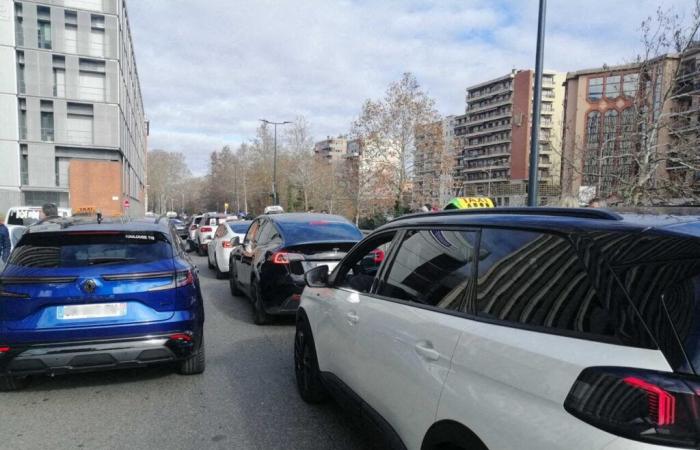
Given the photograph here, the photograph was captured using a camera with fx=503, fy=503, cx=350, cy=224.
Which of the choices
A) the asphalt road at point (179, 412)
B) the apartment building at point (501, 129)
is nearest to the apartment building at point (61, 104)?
the asphalt road at point (179, 412)

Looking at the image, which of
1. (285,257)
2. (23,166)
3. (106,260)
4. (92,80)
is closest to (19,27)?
(92,80)

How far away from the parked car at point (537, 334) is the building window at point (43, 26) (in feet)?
173

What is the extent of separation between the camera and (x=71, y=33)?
45.5m

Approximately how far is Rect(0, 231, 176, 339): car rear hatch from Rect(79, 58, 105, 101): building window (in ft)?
159

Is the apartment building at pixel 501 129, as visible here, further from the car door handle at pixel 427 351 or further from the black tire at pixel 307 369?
the car door handle at pixel 427 351

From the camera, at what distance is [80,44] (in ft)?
150

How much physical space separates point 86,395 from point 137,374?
0.59 metres

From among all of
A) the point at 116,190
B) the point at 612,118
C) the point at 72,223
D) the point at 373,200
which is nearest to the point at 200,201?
the point at 116,190

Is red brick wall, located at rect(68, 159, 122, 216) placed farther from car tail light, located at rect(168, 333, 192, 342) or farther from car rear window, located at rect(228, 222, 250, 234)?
car tail light, located at rect(168, 333, 192, 342)

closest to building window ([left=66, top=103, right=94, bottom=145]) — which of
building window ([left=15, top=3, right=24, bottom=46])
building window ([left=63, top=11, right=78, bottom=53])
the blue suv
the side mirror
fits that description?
building window ([left=63, top=11, right=78, bottom=53])

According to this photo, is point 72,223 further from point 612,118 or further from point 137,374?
point 612,118

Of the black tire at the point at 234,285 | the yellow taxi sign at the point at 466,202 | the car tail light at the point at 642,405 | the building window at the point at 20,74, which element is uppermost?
the building window at the point at 20,74

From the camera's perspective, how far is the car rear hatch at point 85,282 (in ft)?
13.3

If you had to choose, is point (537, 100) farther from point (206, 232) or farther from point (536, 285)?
point (206, 232)
